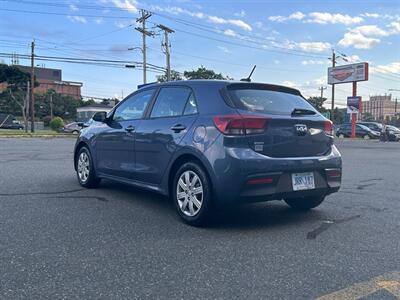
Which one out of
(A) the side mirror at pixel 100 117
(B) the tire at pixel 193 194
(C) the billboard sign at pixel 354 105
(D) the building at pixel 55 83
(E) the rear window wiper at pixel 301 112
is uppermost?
(D) the building at pixel 55 83

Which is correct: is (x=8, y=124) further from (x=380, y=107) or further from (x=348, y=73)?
(x=380, y=107)

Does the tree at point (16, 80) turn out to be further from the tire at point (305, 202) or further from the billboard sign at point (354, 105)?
the tire at point (305, 202)

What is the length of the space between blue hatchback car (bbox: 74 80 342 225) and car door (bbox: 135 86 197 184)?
0.01m

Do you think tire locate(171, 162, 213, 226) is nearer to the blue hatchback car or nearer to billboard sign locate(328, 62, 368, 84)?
the blue hatchback car

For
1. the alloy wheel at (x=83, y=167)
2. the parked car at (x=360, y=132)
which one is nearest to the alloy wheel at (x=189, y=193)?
the alloy wheel at (x=83, y=167)

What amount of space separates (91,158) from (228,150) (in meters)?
3.20

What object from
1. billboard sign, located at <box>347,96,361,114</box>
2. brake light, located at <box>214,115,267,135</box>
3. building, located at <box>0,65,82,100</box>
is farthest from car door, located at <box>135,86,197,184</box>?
building, located at <box>0,65,82,100</box>

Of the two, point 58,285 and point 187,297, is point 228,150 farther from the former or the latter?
point 58,285

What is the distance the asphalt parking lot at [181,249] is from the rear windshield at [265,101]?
1.31 meters

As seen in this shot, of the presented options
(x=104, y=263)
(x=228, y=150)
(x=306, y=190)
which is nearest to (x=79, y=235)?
(x=104, y=263)

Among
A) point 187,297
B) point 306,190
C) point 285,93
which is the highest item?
point 285,93

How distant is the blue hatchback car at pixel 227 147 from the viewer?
4559 millimetres

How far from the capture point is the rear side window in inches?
210

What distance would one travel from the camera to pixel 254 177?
4527mm
